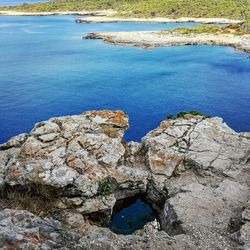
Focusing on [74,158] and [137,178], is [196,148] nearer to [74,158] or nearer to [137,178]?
[137,178]

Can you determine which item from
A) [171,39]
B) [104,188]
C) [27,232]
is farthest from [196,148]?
[171,39]

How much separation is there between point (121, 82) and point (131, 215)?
171 ft

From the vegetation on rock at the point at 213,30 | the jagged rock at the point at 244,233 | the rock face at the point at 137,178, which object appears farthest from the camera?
the vegetation on rock at the point at 213,30

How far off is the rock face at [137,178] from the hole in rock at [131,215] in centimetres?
161

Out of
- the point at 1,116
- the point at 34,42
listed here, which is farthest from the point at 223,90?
the point at 34,42

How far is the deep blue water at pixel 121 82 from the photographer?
218ft

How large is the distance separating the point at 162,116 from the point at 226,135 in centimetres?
2640

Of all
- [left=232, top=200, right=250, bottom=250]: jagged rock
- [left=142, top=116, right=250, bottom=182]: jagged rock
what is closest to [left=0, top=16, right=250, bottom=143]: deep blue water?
[left=142, top=116, right=250, bottom=182]: jagged rock

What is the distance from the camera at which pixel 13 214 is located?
76.4ft

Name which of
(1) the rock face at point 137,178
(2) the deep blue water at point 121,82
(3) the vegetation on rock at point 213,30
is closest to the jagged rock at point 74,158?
(1) the rock face at point 137,178

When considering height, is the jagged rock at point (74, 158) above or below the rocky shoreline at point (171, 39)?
above

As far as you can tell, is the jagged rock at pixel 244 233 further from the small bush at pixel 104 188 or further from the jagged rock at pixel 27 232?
the small bush at pixel 104 188

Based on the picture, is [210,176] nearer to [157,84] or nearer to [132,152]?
[132,152]

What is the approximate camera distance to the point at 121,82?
84.9 meters
